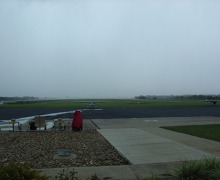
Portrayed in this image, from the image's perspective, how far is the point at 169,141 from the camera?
1237cm

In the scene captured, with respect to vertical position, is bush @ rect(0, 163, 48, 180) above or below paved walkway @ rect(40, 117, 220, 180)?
above

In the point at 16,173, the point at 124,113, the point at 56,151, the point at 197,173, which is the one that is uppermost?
the point at 16,173

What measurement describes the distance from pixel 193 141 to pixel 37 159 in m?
6.37

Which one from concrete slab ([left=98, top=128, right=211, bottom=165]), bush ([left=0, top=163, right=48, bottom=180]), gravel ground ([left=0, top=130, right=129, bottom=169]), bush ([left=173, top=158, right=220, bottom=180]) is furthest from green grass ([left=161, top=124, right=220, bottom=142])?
bush ([left=0, top=163, right=48, bottom=180])

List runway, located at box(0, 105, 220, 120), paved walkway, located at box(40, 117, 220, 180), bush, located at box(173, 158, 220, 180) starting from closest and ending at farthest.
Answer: bush, located at box(173, 158, 220, 180) → paved walkway, located at box(40, 117, 220, 180) → runway, located at box(0, 105, 220, 120)

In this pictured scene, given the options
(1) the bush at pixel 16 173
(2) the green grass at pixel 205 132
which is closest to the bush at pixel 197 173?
(1) the bush at pixel 16 173

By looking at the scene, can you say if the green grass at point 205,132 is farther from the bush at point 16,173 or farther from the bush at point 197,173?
the bush at point 16,173

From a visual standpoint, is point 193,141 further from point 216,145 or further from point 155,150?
point 155,150

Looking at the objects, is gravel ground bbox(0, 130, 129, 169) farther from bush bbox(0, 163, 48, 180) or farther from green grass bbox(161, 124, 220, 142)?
green grass bbox(161, 124, 220, 142)

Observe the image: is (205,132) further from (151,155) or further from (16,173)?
(16,173)

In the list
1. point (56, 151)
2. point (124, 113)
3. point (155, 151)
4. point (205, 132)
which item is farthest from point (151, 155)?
point (124, 113)

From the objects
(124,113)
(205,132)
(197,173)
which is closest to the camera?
(197,173)

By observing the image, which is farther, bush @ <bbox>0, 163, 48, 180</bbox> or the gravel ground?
the gravel ground

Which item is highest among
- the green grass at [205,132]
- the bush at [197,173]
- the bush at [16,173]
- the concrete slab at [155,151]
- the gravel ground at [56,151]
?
the bush at [16,173]
